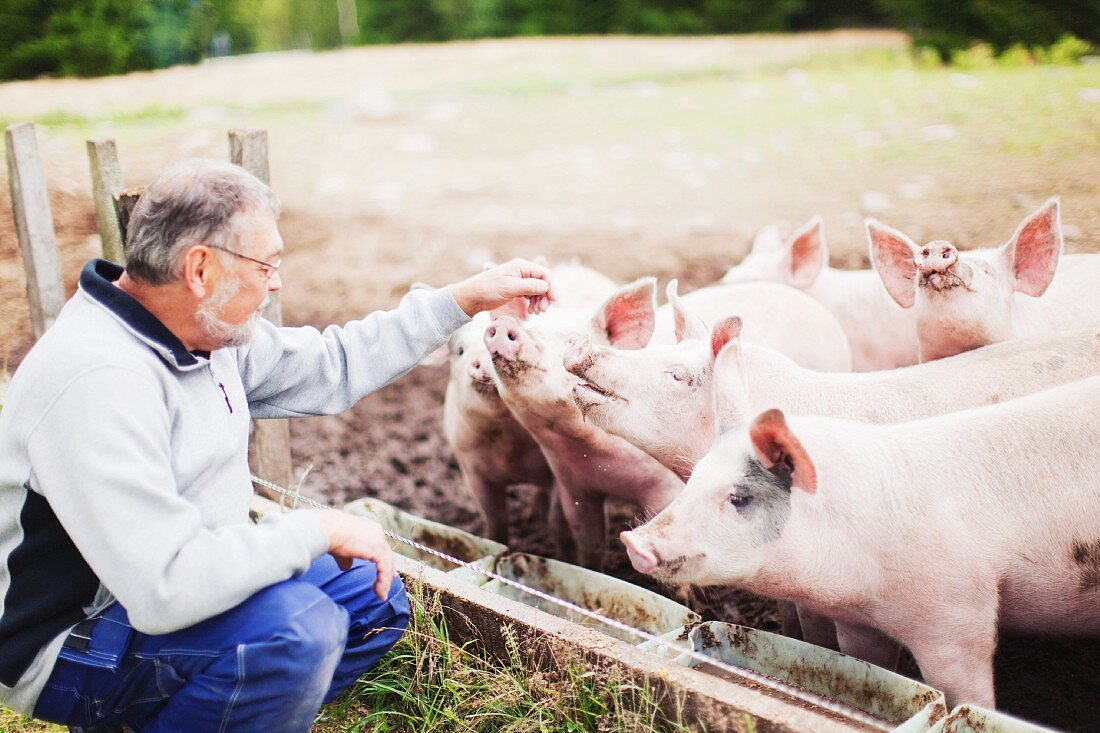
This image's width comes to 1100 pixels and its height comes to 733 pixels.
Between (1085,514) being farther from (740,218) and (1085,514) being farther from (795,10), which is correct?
(795,10)

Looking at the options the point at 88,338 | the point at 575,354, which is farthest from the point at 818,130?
the point at 88,338

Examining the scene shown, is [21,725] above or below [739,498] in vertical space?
below

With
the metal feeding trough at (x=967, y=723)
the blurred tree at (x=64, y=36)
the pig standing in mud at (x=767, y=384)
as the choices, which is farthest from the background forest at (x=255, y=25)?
the metal feeding trough at (x=967, y=723)

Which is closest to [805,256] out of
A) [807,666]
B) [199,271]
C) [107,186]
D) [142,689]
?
[807,666]

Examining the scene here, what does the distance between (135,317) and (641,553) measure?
1334 mm

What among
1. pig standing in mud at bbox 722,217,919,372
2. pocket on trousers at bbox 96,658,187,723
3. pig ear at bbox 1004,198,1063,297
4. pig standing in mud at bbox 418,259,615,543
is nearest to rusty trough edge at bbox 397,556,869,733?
pig standing in mud at bbox 418,259,615,543

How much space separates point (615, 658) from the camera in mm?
2807

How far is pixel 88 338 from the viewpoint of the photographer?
2.29 metres

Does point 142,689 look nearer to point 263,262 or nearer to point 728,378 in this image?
point 263,262

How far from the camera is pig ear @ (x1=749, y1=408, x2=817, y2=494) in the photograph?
8.32 ft

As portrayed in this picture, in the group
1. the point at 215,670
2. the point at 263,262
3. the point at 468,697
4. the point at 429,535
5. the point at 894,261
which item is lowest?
the point at 429,535

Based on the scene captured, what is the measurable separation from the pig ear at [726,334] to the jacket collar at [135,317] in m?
1.49

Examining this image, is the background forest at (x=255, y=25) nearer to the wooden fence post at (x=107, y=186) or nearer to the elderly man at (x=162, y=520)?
the wooden fence post at (x=107, y=186)

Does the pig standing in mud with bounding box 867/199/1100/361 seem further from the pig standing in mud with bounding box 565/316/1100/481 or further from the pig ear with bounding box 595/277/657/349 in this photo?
the pig ear with bounding box 595/277/657/349
